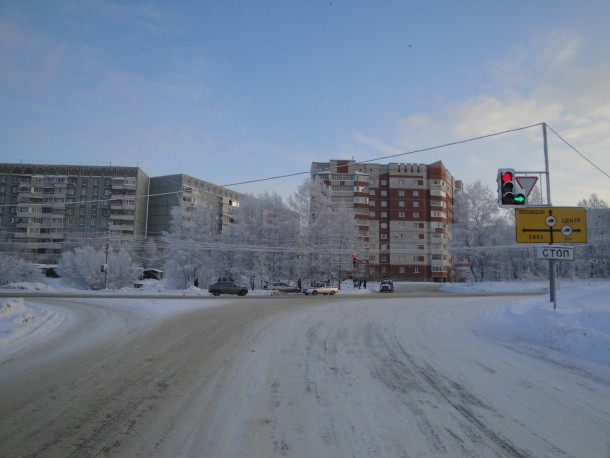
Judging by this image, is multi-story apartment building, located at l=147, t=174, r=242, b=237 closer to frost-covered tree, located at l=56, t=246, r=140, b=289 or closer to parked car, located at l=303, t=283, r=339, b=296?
frost-covered tree, located at l=56, t=246, r=140, b=289

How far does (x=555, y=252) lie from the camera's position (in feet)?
46.3

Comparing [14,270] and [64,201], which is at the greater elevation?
[64,201]

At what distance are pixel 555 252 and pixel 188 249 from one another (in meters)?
51.9

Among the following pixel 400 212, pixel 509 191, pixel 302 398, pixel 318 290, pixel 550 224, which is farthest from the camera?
pixel 400 212

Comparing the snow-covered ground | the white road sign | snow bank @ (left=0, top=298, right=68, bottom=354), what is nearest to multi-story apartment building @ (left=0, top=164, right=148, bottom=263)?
snow bank @ (left=0, top=298, right=68, bottom=354)

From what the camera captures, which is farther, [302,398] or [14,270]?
[14,270]

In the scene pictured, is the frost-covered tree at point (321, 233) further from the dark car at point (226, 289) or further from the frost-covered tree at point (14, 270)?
the frost-covered tree at point (14, 270)

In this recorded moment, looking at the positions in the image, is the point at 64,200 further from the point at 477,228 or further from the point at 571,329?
the point at 571,329

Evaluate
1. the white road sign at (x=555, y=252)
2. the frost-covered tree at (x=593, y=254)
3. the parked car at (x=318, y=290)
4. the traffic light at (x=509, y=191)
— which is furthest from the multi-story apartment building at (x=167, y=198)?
the white road sign at (x=555, y=252)

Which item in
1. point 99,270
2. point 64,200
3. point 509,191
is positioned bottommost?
point 99,270

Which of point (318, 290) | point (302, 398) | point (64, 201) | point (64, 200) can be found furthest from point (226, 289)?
point (64, 201)

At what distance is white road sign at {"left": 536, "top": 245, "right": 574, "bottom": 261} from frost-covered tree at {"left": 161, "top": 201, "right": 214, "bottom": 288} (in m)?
49.3

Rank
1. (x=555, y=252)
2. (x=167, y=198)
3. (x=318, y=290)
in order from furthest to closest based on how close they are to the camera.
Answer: (x=167, y=198) < (x=318, y=290) < (x=555, y=252)

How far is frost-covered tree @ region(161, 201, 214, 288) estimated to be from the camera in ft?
196
